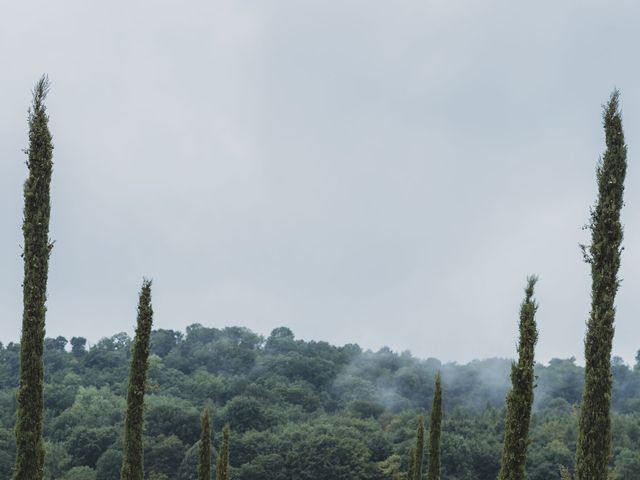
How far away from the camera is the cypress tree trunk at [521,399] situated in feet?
79.7

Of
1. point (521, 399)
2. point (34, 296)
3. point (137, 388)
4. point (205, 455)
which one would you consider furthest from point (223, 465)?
point (34, 296)

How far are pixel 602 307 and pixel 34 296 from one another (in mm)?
12023

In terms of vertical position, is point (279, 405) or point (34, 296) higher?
point (34, 296)

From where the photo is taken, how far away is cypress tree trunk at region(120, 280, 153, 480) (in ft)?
90.5

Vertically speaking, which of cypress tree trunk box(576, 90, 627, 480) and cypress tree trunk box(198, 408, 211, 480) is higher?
cypress tree trunk box(576, 90, 627, 480)

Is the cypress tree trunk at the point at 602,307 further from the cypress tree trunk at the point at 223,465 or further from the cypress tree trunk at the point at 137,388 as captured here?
the cypress tree trunk at the point at 223,465

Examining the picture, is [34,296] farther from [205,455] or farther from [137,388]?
[205,455]

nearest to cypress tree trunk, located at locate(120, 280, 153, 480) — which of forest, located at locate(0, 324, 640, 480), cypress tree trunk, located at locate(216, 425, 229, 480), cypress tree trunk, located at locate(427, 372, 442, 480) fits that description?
cypress tree trunk, located at locate(216, 425, 229, 480)

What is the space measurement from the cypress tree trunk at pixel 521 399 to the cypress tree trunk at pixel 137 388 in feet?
31.2

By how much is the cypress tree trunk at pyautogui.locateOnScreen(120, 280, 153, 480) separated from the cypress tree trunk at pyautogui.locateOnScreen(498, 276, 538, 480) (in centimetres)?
951

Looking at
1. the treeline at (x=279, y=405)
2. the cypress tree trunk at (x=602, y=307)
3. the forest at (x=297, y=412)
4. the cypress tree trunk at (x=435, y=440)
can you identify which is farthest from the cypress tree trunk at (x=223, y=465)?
the cypress tree trunk at (x=602, y=307)

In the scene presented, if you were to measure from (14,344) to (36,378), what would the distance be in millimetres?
141543

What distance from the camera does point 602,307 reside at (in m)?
22.8

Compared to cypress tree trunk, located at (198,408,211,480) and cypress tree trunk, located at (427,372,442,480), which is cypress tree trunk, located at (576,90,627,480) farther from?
cypress tree trunk, located at (198,408,211,480)
